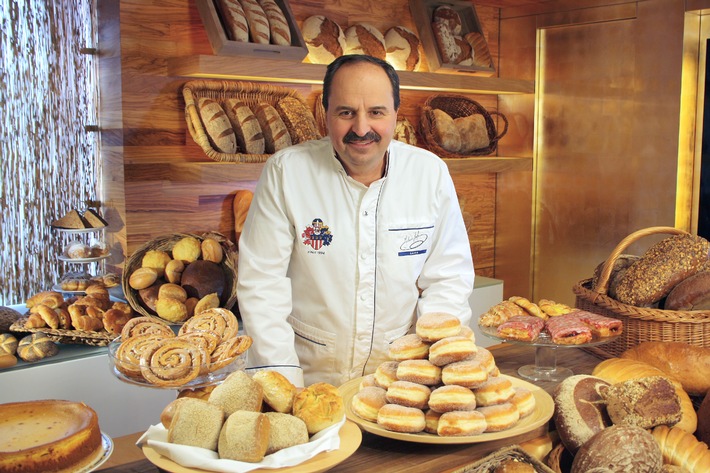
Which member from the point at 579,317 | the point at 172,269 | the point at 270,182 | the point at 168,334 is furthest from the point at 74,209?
the point at 579,317

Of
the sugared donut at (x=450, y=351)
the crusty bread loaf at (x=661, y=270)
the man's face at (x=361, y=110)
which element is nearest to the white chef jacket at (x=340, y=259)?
the man's face at (x=361, y=110)

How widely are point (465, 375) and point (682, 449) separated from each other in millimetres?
455

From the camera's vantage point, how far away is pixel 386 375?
150 cm

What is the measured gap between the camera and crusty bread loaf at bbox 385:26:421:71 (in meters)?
3.75

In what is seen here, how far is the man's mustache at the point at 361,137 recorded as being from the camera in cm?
195

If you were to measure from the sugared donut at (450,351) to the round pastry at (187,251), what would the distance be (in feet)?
5.28

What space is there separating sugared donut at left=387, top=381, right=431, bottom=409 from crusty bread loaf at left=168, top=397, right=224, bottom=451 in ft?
1.16

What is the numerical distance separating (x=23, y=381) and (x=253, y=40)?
59.9 inches

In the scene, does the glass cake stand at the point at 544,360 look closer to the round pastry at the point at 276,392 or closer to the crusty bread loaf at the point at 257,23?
the round pastry at the point at 276,392

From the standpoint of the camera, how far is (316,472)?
1.19 meters

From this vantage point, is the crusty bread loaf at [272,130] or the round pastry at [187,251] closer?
the round pastry at [187,251]

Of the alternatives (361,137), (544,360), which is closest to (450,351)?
(544,360)

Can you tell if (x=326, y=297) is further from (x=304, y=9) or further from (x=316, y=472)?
(x=304, y=9)

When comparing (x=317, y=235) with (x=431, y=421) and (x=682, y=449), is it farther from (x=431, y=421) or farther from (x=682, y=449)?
(x=682, y=449)
